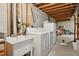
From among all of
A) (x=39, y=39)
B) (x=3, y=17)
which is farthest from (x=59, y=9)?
(x=3, y=17)

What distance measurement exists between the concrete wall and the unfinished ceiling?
0.06 meters

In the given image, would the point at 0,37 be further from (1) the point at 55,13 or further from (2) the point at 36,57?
(1) the point at 55,13

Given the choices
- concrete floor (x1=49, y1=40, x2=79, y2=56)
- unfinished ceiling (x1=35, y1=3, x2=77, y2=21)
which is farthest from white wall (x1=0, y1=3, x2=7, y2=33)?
concrete floor (x1=49, y1=40, x2=79, y2=56)

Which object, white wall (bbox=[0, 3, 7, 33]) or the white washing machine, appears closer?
white wall (bbox=[0, 3, 7, 33])

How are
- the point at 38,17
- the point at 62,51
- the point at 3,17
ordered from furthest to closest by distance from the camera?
1. the point at 38,17
2. the point at 62,51
3. the point at 3,17

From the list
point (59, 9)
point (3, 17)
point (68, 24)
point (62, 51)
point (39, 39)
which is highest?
point (59, 9)

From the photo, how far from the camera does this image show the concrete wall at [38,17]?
1730 millimetres

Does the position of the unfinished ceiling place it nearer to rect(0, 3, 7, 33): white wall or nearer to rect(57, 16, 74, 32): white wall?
rect(57, 16, 74, 32): white wall

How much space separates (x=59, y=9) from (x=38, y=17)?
0.35 m

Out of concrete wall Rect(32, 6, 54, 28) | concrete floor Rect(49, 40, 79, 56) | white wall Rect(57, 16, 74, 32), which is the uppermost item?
concrete wall Rect(32, 6, 54, 28)

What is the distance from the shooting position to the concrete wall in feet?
5.68

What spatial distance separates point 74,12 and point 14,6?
0.90 meters

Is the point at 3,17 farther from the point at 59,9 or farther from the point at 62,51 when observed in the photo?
the point at 62,51

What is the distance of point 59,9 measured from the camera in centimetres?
171
